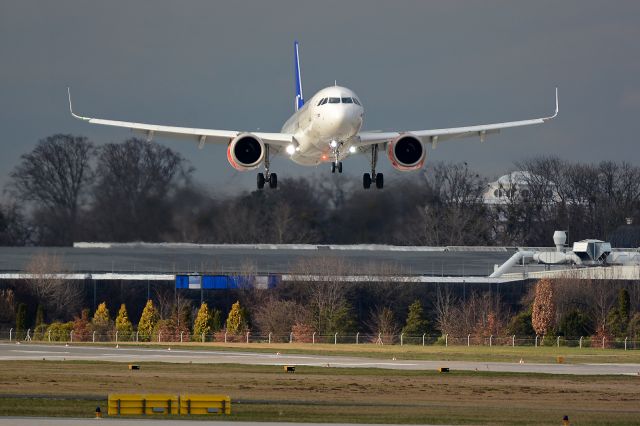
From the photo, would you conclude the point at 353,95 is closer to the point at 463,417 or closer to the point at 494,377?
the point at 494,377

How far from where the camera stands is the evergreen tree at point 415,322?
9006cm

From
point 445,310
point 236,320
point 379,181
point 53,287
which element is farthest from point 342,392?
point 53,287

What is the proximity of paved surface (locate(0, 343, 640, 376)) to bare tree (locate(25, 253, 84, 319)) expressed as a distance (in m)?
20.4

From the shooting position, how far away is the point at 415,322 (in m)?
91.1

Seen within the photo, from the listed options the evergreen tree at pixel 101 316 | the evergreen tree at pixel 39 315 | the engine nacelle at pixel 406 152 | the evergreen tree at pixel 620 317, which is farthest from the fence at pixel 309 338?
the engine nacelle at pixel 406 152

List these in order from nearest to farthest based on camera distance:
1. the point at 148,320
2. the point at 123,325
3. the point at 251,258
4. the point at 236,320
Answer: the point at 123,325 → the point at 236,320 → the point at 148,320 → the point at 251,258

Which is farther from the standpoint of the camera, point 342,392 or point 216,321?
point 216,321

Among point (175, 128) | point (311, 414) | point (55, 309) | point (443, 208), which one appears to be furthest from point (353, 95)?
point (443, 208)

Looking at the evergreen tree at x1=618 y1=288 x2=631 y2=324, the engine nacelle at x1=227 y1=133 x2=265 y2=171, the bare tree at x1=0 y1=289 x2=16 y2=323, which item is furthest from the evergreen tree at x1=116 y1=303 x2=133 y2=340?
the evergreen tree at x1=618 y1=288 x2=631 y2=324

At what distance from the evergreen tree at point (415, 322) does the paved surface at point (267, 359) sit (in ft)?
61.1

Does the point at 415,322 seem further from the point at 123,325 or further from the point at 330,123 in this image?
the point at 330,123

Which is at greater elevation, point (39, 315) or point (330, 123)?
point (330, 123)

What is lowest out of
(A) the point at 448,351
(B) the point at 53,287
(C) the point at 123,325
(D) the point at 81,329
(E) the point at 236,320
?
(A) the point at 448,351

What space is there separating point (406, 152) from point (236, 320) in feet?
104
